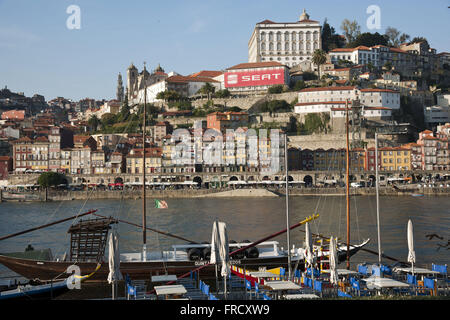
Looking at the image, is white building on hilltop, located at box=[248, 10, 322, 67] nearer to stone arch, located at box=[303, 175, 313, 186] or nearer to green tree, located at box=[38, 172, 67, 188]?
stone arch, located at box=[303, 175, 313, 186]

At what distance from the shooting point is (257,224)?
2986cm

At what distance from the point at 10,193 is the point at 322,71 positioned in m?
45.1

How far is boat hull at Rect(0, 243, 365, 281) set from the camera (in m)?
14.9

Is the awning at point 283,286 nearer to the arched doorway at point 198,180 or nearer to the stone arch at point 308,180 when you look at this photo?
the stone arch at point 308,180

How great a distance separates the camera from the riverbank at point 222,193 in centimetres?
5206

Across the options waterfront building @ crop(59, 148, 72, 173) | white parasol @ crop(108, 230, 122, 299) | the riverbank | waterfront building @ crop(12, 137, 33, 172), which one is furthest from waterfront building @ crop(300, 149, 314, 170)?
white parasol @ crop(108, 230, 122, 299)

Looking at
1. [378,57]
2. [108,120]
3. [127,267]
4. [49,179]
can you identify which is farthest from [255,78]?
[127,267]

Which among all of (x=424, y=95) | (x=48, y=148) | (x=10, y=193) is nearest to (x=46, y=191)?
(x=10, y=193)

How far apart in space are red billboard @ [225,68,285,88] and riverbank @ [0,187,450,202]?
23925 millimetres

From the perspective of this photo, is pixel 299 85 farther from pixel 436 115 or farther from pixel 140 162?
pixel 140 162

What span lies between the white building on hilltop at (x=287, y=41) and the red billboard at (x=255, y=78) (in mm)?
8407

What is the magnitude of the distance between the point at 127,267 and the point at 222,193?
38.1m

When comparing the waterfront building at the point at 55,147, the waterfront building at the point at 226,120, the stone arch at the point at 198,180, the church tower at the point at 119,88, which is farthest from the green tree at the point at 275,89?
the church tower at the point at 119,88
